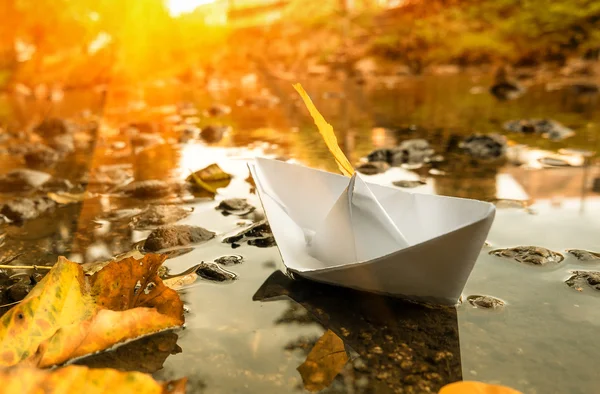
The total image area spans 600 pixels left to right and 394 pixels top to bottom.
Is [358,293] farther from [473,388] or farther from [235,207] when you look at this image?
[235,207]

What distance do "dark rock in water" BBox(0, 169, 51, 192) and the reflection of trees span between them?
172cm

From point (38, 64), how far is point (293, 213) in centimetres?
1288

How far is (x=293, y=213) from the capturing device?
1.30 metres

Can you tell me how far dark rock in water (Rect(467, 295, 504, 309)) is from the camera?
Result: 1.15 m

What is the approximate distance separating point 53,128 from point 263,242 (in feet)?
11.9

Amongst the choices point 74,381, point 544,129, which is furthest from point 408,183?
point 544,129

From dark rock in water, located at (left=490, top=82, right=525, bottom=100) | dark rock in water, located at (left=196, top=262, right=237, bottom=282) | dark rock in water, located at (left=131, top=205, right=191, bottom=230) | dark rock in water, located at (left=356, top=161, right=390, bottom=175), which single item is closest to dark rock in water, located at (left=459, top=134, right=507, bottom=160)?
dark rock in water, located at (left=356, top=161, right=390, bottom=175)

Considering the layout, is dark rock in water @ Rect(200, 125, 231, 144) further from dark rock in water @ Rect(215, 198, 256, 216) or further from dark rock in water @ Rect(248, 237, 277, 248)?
dark rock in water @ Rect(248, 237, 277, 248)

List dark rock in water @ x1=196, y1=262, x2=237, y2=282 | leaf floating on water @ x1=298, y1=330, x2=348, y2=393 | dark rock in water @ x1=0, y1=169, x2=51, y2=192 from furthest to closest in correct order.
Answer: dark rock in water @ x1=0, y1=169, x2=51, y2=192, dark rock in water @ x1=196, y1=262, x2=237, y2=282, leaf floating on water @ x1=298, y1=330, x2=348, y2=393

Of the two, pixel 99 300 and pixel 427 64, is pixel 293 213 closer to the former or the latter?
pixel 99 300

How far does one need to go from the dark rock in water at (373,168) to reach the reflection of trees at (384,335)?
1.32 metres

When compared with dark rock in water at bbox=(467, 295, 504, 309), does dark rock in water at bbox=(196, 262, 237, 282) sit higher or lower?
higher

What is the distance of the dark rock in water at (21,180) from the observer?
8.10ft

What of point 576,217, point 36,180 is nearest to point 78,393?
point 576,217
